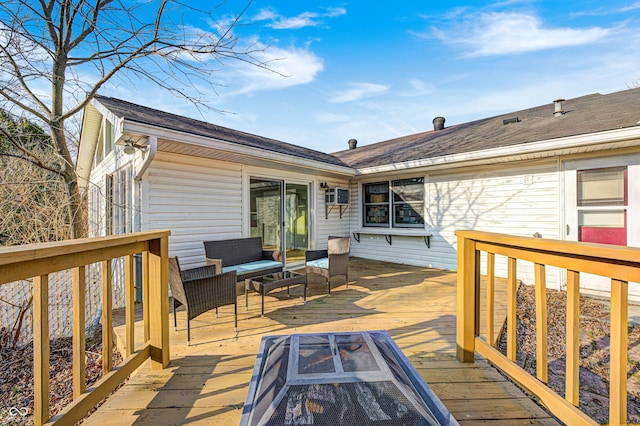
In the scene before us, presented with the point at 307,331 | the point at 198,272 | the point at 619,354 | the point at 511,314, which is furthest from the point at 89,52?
the point at 619,354

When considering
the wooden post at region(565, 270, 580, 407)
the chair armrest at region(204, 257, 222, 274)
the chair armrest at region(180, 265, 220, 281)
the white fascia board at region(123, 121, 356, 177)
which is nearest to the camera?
the wooden post at region(565, 270, 580, 407)

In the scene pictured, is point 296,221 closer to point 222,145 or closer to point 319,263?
point 319,263

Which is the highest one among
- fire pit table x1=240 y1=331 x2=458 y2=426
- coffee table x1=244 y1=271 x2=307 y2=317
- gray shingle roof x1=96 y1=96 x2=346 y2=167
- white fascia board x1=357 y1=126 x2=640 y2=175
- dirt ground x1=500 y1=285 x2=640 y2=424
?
gray shingle roof x1=96 y1=96 x2=346 y2=167

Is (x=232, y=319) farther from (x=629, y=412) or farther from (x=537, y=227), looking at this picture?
(x=537, y=227)

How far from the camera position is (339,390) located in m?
1.32

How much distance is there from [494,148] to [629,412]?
4035 mm

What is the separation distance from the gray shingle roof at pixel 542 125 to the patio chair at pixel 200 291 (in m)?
4.73

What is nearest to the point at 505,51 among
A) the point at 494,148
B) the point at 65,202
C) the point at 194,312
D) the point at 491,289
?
the point at 494,148

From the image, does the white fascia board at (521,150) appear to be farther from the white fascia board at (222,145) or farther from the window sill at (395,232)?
the white fascia board at (222,145)

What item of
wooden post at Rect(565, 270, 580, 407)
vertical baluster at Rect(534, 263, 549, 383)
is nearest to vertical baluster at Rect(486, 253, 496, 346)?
vertical baluster at Rect(534, 263, 549, 383)

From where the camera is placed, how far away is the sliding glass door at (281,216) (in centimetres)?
566

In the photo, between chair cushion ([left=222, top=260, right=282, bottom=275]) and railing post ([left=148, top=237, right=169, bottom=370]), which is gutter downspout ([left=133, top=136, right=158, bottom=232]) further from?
railing post ([left=148, top=237, right=169, bottom=370])

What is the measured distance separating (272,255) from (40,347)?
3771 mm

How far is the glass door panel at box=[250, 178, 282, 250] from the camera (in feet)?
18.4
